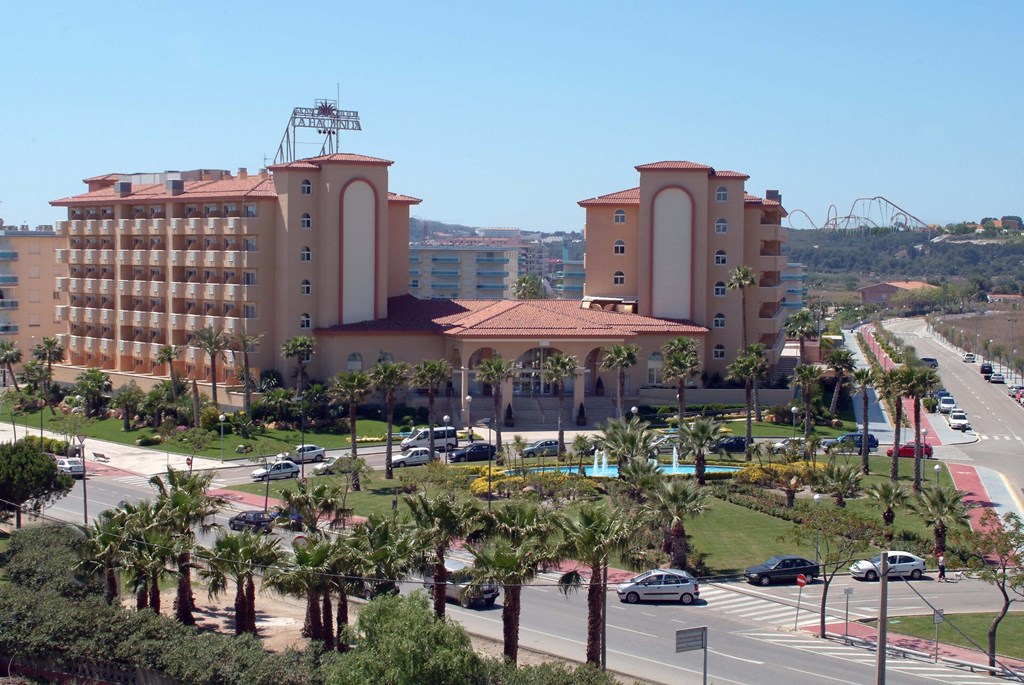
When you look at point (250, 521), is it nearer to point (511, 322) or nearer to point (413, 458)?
point (413, 458)

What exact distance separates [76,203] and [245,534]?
239ft

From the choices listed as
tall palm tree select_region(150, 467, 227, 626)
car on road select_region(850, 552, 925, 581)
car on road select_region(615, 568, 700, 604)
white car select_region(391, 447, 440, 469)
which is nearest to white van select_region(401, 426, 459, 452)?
white car select_region(391, 447, 440, 469)

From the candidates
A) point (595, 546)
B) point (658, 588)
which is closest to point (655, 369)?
point (658, 588)

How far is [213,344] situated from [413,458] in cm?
1953

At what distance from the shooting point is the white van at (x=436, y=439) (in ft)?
254

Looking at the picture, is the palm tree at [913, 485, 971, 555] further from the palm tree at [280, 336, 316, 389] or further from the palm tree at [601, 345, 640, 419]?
the palm tree at [280, 336, 316, 389]

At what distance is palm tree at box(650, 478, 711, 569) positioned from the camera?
50188 millimetres

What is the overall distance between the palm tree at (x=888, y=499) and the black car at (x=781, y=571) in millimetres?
6369

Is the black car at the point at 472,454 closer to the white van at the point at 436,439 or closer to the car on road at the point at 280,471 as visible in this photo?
the white van at the point at 436,439

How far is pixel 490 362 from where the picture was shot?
74.2 meters

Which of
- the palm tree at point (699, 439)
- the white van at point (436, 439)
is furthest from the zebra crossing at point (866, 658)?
the white van at point (436, 439)

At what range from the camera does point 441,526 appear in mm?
39375

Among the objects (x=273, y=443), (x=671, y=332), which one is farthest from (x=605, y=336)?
(x=273, y=443)

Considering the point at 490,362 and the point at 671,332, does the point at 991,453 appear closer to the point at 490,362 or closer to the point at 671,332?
the point at 671,332
